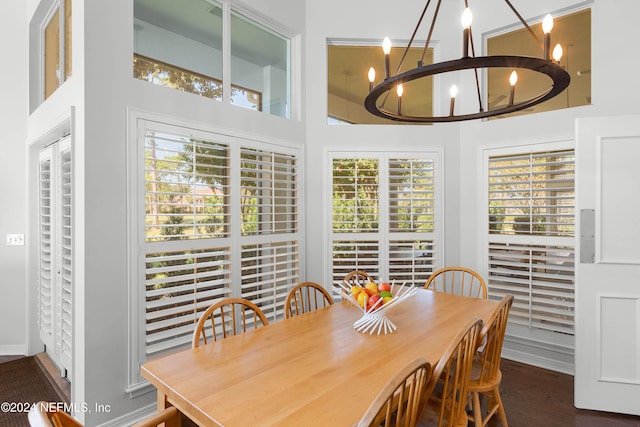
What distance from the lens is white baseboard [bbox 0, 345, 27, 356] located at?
3.53m

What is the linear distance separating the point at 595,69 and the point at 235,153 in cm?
302

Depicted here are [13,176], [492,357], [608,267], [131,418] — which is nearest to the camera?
[492,357]

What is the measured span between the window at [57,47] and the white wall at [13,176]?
31 centimetres

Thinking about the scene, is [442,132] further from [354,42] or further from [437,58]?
[354,42]

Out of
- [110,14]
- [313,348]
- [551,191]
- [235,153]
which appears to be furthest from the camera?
[551,191]

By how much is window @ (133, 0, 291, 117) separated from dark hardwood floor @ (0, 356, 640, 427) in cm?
237

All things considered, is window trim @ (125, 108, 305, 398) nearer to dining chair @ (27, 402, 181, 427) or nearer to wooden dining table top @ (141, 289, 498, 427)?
wooden dining table top @ (141, 289, 498, 427)

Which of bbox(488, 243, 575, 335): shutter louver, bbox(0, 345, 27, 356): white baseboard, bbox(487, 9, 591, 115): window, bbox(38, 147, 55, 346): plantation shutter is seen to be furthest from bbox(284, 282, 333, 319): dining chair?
bbox(0, 345, 27, 356): white baseboard

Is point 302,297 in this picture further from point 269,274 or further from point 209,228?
point 209,228

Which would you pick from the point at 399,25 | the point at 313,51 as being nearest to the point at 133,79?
the point at 313,51

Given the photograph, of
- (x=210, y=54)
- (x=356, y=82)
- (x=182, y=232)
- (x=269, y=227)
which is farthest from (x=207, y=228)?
(x=356, y=82)

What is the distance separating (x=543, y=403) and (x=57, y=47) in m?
4.77

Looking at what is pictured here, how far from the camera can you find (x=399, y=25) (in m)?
3.68

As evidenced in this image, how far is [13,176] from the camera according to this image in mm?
3531
